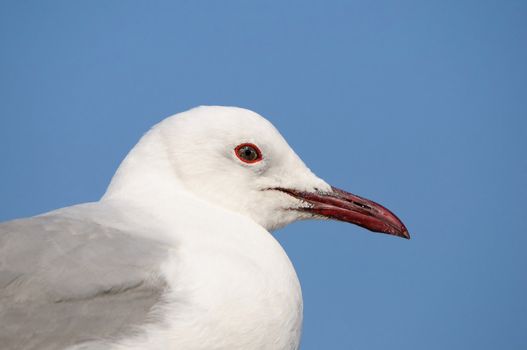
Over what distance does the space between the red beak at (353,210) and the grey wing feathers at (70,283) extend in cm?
97

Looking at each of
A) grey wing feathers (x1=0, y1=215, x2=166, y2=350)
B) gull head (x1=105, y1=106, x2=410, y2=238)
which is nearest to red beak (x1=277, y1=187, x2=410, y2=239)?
gull head (x1=105, y1=106, x2=410, y2=238)

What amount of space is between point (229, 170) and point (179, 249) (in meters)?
0.66

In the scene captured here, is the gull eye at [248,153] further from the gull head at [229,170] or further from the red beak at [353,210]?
the red beak at [353,210]

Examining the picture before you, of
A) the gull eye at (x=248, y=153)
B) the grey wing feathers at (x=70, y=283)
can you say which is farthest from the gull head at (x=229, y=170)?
the grey wing feathers at (x=70, y=283)

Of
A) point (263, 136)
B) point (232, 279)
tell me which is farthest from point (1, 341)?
point (263, 136)

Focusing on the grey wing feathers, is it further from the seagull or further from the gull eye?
the gull eye

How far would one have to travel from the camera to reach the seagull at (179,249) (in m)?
2.81

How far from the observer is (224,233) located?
11.0 feet

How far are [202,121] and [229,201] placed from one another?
35 cm

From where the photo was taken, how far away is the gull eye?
3684 mm

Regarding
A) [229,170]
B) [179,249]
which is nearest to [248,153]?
[229,170]

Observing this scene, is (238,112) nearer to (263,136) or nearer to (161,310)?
(263,136)

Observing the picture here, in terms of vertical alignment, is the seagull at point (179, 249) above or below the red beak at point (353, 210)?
below

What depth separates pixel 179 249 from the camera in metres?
3.08
